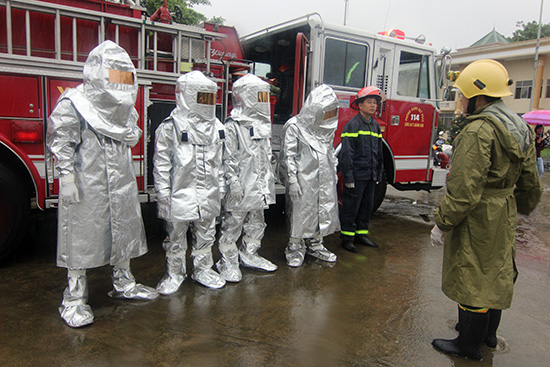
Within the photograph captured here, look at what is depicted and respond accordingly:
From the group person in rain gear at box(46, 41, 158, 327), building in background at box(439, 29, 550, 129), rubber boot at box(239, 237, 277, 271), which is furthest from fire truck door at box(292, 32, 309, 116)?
building in background at box(439, 29, 550, 129)

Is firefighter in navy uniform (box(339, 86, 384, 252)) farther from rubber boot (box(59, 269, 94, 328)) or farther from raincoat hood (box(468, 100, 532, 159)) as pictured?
rubber boot (box(59, 269, 94, 328))

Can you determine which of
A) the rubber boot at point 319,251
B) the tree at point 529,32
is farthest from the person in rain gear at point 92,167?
the tree at point 529,32

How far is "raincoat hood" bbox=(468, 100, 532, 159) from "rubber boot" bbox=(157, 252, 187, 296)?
8.35 feet

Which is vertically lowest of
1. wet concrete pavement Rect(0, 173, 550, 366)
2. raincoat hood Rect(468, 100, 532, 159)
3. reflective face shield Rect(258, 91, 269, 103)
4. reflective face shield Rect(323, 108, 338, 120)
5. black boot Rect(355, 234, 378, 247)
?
wet concrete pavement Rect(0, 173, 550, 366)

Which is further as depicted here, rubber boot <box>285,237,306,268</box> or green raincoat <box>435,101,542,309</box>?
rubber boot <box>285,237,306,268</box>

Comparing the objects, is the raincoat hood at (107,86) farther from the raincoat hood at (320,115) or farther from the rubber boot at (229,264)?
the raincoat hood at (320,115)

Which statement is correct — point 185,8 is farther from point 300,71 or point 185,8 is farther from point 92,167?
point 92,167

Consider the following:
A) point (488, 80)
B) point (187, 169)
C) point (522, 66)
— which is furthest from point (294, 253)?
point (522, 66)

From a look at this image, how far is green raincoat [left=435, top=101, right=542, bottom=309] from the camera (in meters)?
2.52

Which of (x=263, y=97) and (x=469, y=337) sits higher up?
(x=263, y=97)

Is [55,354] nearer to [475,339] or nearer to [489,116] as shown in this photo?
[475,339]

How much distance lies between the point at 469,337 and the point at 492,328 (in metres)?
0.31

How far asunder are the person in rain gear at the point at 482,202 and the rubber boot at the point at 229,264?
188cm

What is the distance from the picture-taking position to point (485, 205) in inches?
103
